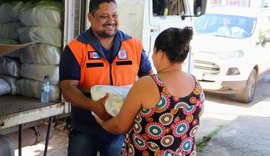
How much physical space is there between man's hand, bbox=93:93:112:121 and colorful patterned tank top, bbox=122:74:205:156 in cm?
22

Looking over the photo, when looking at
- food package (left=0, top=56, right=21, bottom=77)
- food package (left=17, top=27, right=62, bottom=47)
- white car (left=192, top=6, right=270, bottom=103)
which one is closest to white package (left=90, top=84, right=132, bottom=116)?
food package (left=17, top=27, right=62, bottom=47)

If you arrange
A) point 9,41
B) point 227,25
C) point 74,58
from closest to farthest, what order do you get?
point 74,58 → point 9,41 → point 227,25

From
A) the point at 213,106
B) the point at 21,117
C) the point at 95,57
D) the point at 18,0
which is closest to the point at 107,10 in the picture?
the point at 95,57

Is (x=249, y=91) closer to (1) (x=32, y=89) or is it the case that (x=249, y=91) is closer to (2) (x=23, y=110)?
(1) (x=32, y=89)

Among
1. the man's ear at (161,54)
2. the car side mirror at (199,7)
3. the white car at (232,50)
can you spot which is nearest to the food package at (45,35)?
the man's ear at (161,54)

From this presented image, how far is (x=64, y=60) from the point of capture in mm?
2303

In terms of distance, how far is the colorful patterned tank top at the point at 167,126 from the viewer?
1.79 meters

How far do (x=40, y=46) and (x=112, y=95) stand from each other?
1125mm

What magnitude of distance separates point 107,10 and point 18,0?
1455mm

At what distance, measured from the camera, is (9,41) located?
3182mm

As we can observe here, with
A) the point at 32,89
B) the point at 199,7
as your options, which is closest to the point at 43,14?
the point at 32,89

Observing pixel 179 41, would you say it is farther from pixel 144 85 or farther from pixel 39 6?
pixel 39 6

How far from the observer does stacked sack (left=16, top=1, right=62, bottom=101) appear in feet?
9.58

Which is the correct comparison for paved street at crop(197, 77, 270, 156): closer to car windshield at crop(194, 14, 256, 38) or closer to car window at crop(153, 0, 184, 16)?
car windshield at crop(194, 14, 256, 38)
